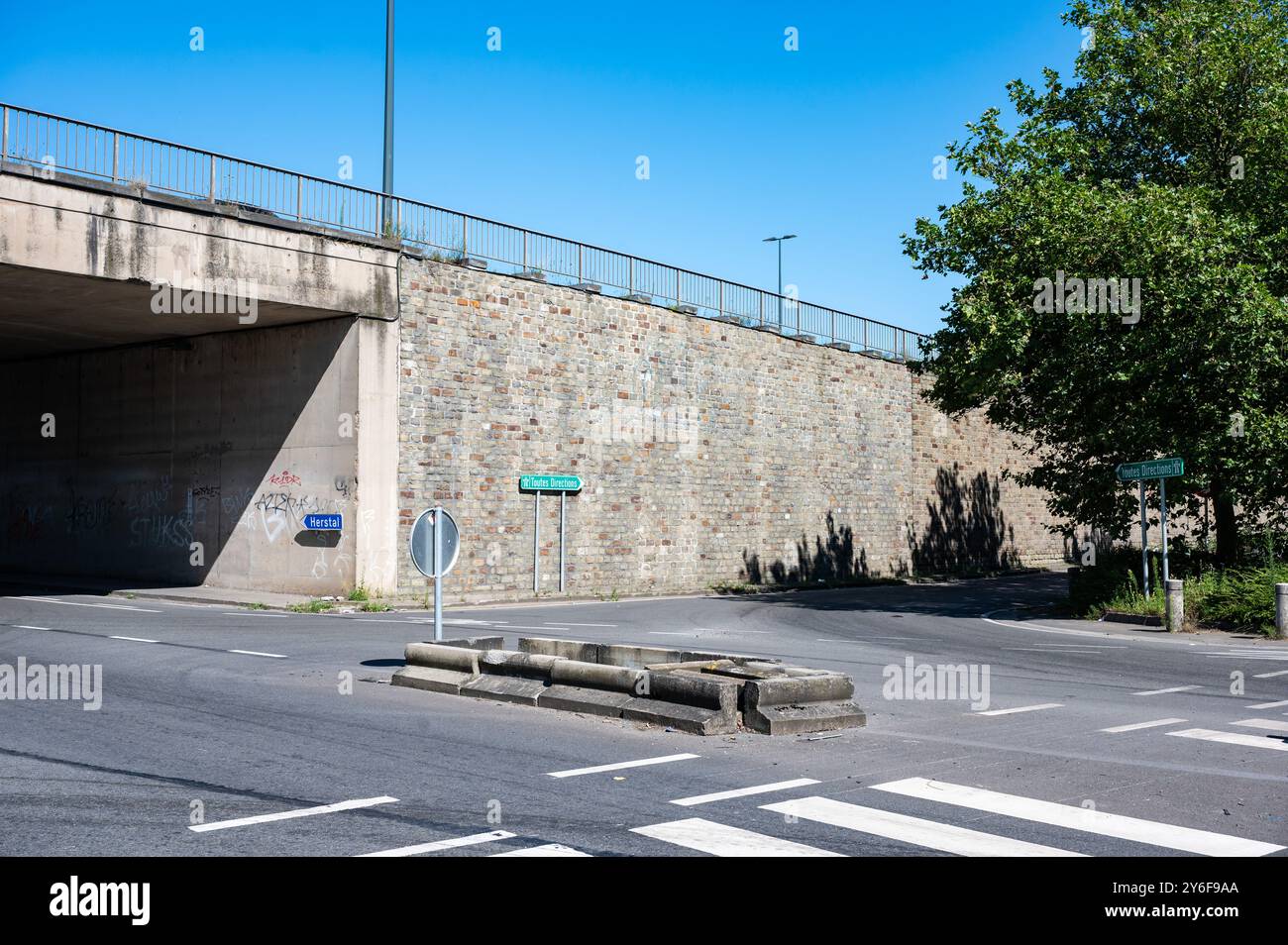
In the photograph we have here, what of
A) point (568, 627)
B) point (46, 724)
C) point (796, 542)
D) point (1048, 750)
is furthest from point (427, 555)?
point (796, 542)

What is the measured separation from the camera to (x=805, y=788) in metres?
7.14

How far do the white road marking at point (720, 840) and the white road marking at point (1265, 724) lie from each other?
586cm

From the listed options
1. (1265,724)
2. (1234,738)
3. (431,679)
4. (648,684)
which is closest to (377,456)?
(431,679)

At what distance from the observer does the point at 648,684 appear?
9695mm

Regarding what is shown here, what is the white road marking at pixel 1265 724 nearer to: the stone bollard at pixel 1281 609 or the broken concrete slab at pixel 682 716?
the broken concrete slab at pixel 682 716

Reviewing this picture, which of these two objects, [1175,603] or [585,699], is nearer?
[585,699]

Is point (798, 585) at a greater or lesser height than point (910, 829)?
lesser

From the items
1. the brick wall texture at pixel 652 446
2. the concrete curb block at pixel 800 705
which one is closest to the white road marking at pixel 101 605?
the brick wall texture at pixel 652 446

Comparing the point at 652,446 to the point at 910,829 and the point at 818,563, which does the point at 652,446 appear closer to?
the point at 818,563

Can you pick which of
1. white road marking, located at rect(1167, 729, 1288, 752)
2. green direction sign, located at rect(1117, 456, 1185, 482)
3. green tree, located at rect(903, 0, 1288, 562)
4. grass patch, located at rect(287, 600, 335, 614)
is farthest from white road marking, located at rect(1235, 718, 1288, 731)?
grass patch, located at rect(287, 600, 335, 614)

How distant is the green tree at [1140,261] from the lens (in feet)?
71.4

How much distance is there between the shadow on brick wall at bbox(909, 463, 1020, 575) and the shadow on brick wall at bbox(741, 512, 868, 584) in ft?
12.2

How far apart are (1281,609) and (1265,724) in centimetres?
1005
